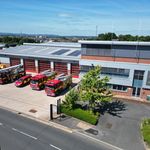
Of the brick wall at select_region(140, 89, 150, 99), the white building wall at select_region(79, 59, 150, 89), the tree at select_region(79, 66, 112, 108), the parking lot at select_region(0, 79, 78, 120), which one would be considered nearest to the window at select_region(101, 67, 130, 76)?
the white building wall at select_region(79, 59, 150, 89)

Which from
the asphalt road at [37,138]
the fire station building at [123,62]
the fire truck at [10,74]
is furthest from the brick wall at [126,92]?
the fire truck at [10,74]

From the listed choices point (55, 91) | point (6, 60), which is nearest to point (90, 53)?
point (55, 91)

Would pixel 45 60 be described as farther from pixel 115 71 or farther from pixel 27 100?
pixel 115 71

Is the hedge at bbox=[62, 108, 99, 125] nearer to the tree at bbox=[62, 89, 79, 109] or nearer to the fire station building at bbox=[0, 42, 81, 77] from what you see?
the tree at bbox=[62, 89, 79, 109]

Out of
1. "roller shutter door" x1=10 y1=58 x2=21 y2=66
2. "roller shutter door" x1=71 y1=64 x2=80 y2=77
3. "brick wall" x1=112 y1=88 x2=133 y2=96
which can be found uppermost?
"roller shutter door" x1=10 y1=58 x2=21 y2=66

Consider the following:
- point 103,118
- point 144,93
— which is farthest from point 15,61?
point 144,93

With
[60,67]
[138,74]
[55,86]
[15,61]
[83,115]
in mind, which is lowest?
[83,115]
